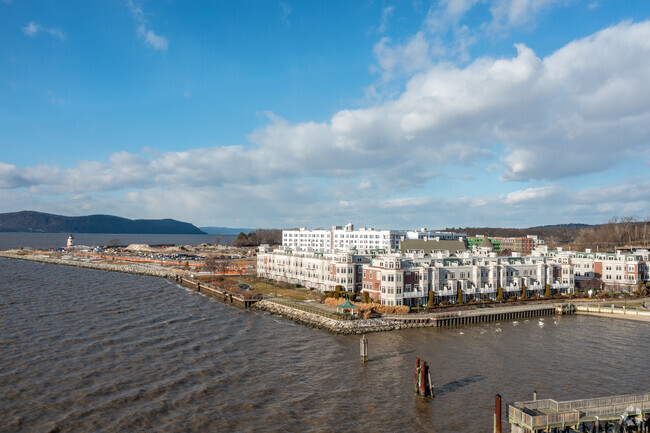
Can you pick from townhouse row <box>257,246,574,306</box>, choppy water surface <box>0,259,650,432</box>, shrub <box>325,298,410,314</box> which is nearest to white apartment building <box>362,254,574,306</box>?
townhouse row <box>257,246,574,306</box>

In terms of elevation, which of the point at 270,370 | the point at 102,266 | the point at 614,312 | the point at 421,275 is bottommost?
the point at 270,370

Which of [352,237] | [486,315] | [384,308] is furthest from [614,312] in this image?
[352,237]

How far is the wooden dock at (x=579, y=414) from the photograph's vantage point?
27.7 meters

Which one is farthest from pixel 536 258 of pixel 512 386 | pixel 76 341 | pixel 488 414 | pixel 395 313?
pixel 76 341

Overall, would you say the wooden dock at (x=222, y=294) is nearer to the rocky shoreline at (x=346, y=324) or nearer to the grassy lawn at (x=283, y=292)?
the grassy lawn at (x=283, y=292)

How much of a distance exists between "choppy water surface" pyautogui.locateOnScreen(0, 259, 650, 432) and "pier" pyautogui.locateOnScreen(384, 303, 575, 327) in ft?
9.15

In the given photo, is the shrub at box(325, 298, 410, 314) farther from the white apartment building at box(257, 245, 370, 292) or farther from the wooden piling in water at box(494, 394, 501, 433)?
the wooden piling in water at box(494, 394, 501, 433)

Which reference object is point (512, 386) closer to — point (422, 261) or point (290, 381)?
point (290, 381)

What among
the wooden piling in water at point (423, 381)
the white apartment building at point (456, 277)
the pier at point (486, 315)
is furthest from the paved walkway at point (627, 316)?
the wooden piling in water at point (423, 381)

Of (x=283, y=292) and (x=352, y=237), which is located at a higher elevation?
(x=352, y=237)

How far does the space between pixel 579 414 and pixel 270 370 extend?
2705 centimetres

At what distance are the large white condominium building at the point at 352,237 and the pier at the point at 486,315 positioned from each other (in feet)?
241

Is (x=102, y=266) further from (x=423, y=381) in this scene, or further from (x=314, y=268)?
(x=423, y=381)

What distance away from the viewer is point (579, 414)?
28.5m
